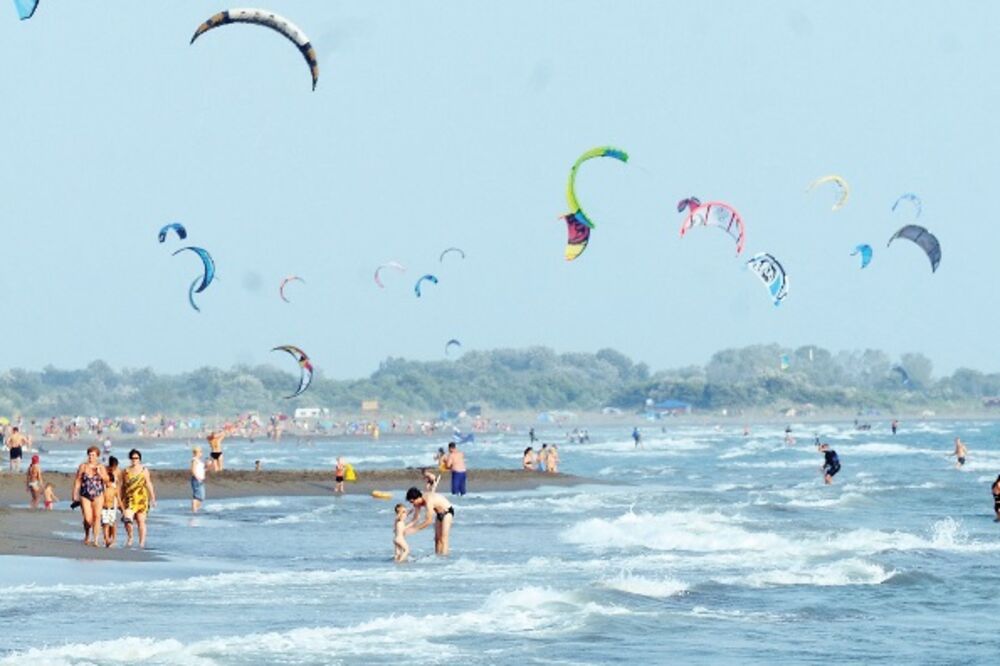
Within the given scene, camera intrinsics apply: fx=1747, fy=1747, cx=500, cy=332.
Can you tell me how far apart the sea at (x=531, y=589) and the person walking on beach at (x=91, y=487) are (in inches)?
37.6

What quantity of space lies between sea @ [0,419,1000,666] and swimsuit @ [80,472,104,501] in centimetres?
95

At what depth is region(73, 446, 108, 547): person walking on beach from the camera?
18.9 meters

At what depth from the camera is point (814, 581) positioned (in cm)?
1834

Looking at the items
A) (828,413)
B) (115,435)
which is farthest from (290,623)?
(828,413)

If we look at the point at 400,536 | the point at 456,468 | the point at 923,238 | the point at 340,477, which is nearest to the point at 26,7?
the point at 400,536

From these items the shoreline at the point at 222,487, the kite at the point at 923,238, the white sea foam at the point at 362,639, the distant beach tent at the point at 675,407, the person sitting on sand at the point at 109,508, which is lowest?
the white sea foam at the point at 362,639

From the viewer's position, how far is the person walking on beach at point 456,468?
29094mm

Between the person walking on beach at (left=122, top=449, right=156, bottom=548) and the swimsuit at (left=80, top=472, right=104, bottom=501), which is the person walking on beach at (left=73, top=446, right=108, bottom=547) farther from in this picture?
the person walking on beach at (left=122, top=449, right=156, bottom=548)

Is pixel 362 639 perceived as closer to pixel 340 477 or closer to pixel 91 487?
pixel 91 487

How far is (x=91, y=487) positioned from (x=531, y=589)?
550 cm

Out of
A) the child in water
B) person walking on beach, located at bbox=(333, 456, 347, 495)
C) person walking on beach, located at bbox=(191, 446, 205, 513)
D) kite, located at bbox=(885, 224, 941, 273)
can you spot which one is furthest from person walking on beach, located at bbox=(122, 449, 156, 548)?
kite, located at bbox=(885, 224, 941, 273)

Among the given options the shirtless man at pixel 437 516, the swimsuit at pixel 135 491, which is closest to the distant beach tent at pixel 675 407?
the shirtless man at pixel 437 516

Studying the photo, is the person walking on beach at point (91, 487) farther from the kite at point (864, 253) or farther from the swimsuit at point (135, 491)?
the kite at point (864, 253)

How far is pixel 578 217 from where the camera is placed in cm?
3325
